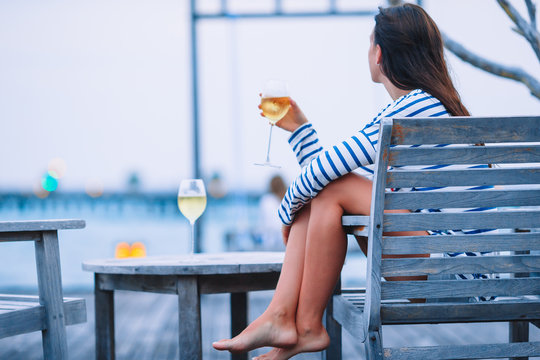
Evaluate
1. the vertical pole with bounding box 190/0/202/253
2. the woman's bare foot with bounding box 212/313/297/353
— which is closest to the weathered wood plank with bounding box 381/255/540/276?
the woman's bare foot with bounding box 212/313/297/353

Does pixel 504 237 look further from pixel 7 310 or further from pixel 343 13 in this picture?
pixel 343 13

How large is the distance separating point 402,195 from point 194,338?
669mm

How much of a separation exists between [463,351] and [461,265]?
0.53 ft

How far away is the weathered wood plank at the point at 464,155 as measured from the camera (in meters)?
1.08

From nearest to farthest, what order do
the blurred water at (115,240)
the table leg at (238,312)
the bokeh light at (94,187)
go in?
the table leg at (238,312)
the blurred water at (115,240)
the bokeh light at (94,187)

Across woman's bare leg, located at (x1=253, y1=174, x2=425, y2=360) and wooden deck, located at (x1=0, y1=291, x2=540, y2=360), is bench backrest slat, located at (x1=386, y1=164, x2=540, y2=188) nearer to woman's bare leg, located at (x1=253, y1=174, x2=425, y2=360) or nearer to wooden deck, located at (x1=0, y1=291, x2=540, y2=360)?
woman's bare leg, located at (x1=253, y1=174, x2=425, y2=360)

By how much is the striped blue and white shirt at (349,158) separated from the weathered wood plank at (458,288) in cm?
16

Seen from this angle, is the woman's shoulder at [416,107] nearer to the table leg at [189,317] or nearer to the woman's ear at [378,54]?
the woman's ear at [378,54]

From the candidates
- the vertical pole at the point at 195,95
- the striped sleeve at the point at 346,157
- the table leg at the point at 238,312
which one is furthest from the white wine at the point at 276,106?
the vertical pole at the point at 195,95

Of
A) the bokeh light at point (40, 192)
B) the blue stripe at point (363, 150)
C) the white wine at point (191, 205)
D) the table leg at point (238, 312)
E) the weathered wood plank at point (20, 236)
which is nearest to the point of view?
the blue stripe at point (363, 150)

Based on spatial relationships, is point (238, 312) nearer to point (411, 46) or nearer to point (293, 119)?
point (293, 119)

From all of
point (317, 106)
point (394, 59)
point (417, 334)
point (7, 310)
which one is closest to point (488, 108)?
point (317, 106)

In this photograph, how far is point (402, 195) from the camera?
3.59 ft

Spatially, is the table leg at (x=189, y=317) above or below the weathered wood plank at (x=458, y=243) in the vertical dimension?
below
